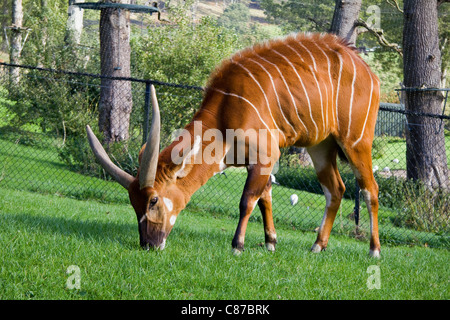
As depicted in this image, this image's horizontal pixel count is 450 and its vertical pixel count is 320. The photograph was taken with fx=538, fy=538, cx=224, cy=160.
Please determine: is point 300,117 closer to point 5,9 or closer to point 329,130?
point 329,130

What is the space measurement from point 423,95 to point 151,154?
286 inches

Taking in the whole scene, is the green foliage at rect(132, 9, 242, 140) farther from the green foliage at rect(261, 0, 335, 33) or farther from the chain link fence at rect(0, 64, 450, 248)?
the green foliage at rect(261, 0, 335, 33)

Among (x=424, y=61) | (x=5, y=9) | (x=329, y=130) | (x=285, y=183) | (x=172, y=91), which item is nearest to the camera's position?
(x=329, y=130)

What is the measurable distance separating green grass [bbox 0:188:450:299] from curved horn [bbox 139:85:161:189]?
61cm

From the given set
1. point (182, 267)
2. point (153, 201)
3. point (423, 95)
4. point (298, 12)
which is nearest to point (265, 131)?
point (153, 201)

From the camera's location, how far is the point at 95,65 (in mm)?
15406

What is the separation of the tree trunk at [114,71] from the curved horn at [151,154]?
22.0ft

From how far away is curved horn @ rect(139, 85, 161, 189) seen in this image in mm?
4285

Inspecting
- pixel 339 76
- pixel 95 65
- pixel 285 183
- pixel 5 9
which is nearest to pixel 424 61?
pixel 285 183

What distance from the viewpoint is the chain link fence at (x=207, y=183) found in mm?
8695

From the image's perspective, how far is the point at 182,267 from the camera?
13.9 ft

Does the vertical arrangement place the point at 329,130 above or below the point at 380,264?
above

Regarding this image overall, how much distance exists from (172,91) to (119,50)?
23.0 feet
